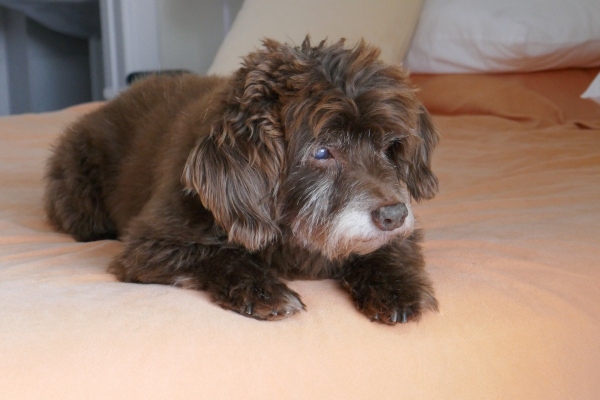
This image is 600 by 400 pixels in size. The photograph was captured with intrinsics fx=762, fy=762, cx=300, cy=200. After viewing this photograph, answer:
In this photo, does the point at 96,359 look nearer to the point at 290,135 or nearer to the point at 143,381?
the point at 143,381

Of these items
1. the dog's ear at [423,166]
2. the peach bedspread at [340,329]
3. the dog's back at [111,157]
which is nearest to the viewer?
the peach bedspread at [340,329]

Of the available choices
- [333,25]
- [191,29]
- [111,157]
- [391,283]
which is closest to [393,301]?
[391,283]

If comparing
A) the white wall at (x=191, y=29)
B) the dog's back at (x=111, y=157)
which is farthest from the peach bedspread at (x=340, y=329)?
the white wall at (x=191, y=29)

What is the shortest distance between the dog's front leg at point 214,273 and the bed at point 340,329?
41 mm

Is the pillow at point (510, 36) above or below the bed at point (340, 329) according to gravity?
above

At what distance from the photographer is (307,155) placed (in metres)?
1.87

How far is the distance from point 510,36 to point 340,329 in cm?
251

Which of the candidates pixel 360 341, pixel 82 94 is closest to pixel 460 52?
pixel 360 341

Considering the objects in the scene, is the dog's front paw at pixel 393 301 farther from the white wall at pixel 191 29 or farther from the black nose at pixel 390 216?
the white wall at pixel 191 29

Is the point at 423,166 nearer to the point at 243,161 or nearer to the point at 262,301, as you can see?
the point at 243,161

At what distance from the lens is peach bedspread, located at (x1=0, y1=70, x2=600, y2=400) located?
1477 millimetres

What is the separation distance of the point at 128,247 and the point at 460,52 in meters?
2.50

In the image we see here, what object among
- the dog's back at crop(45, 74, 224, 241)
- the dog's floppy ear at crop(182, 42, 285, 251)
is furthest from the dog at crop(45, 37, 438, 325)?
the dog's back at crop(45, 74, 224, 241)

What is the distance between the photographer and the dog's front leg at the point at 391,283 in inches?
68.8
